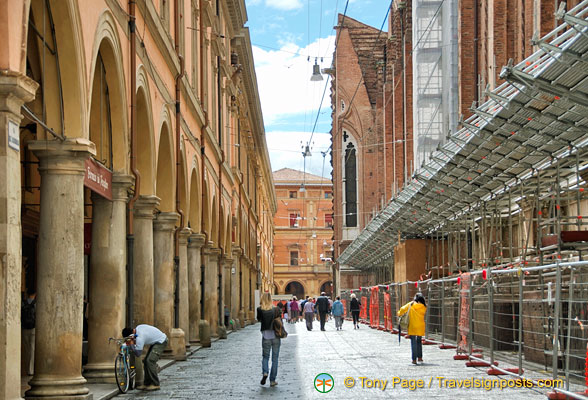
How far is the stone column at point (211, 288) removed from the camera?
30.3 m

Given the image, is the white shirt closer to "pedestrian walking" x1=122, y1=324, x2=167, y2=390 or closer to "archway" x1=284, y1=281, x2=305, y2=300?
"pedestrian walking" x1=122, y1=324, x2=167, y2=390

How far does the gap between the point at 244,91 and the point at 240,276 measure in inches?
427

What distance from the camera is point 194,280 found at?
25859mm

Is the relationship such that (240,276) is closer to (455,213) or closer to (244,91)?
(244,91)

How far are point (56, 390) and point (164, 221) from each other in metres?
9.48

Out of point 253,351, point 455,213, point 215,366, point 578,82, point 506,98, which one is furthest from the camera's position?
point 455,213

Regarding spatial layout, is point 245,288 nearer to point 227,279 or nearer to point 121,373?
point 227,279

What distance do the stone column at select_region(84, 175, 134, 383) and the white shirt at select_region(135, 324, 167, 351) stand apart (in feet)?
1.84

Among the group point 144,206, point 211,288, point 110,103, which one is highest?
point 110,103

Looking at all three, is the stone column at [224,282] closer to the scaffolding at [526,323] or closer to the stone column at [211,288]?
the stone column at [211,288]

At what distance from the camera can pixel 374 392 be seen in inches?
503

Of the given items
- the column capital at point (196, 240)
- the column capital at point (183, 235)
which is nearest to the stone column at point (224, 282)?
the column capital at point (196, 240)

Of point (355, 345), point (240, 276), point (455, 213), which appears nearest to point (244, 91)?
point (240, 276)

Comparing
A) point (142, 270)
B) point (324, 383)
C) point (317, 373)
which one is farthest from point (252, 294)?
point (324, 383)
